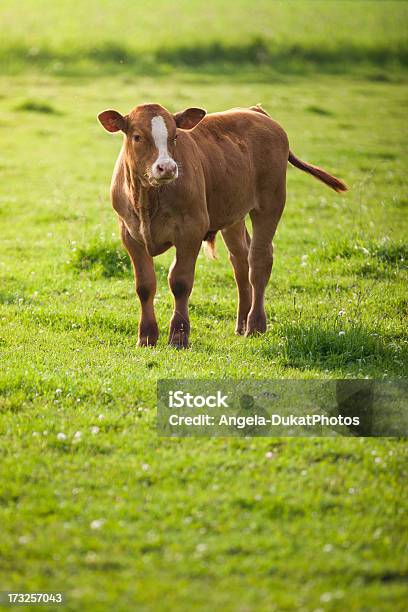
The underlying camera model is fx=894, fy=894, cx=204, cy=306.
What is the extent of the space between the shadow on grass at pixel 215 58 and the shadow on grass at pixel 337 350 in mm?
25002

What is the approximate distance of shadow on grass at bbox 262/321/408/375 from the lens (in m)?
7.95

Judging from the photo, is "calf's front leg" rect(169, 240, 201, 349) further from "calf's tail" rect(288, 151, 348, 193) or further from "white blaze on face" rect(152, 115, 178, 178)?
"calf's tail" rect(288, 151, 348, 193)

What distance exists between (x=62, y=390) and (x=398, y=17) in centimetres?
4029

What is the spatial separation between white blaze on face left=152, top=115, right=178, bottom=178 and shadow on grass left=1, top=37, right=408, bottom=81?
80.0ft

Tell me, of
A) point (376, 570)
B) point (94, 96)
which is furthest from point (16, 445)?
point (94, 96)

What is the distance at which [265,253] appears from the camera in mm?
9555

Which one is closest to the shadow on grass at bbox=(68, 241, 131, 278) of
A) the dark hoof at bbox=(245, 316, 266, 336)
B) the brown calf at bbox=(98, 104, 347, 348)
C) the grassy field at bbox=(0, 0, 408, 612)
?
the grassy field at bbox=(0, 0, 408, 612)

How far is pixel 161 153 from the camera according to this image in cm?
795

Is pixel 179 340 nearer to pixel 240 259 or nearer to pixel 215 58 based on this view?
pixel 240 259

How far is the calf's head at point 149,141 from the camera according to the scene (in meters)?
7.79

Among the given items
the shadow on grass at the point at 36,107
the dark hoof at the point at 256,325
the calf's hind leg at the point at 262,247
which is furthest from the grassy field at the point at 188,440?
the shadow on grass at the point at 36,107

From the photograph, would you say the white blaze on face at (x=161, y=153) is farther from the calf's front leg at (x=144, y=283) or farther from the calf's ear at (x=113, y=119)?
the calf's front leg at (x=144, y=283)

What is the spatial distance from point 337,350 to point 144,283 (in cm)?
199

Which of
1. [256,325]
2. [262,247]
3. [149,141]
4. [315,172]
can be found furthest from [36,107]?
[149,141]
